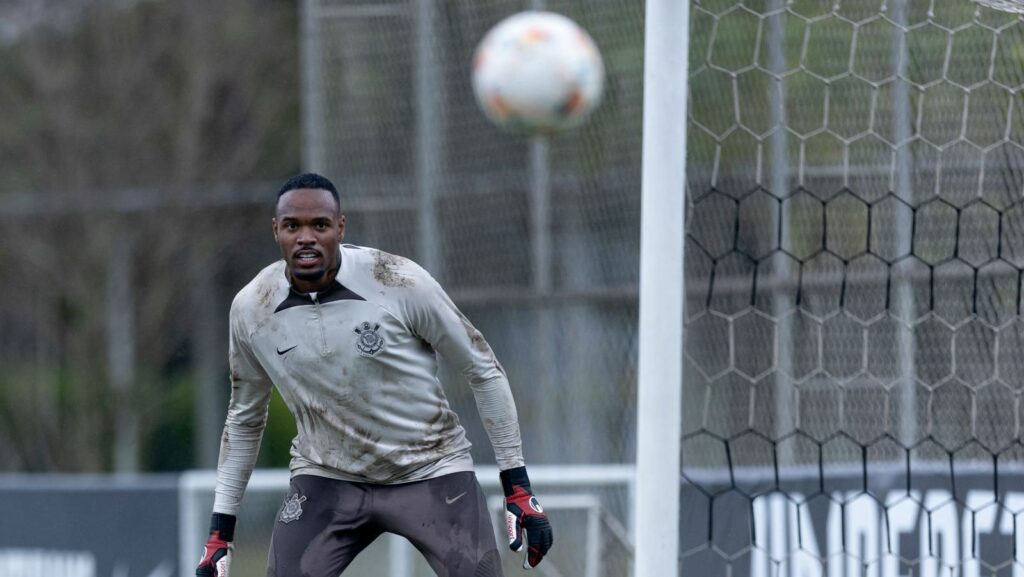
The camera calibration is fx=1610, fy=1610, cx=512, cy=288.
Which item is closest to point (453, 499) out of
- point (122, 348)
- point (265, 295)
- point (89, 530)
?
point (265, 295)

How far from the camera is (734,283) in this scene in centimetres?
850

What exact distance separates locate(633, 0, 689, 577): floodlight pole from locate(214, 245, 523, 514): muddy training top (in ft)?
1.52

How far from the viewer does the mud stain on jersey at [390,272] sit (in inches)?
212

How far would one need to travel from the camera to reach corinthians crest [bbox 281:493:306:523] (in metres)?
5.55

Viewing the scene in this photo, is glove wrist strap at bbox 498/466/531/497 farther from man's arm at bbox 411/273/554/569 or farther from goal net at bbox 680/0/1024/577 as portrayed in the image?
goal net at bbox 680/0/1024/577

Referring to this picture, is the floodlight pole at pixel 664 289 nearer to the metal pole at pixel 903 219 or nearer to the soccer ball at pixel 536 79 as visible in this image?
the soccer ball at pixel 536 79

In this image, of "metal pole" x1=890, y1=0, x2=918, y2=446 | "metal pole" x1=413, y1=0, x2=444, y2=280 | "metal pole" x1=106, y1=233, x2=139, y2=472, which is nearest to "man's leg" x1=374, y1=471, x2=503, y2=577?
"metal pole" x1=890, y1=0, x2=918, y2=446

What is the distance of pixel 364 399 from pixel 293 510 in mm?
508

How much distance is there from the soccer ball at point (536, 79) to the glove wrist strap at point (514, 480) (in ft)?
5.63

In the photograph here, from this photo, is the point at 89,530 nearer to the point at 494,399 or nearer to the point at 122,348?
the point at 494,399

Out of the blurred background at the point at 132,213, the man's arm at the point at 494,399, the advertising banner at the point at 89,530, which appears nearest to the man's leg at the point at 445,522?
the man's arm at the point at 494,399

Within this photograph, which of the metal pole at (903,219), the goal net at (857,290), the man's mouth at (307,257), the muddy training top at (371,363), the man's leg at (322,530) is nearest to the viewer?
the man's mouth at (307,257)

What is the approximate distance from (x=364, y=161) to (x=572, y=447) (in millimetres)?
2208

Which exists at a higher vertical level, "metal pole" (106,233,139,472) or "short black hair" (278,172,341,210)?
"short black hair" (278,172,341,210)
